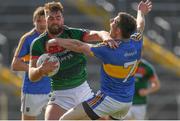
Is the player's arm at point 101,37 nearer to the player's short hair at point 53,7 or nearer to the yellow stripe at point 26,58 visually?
the player's short hair at point 53,7

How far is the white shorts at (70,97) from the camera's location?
9.69m

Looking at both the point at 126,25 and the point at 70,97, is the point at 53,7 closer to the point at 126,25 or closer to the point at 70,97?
the point at 126,25

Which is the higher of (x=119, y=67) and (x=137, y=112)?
(x=119, y=67)

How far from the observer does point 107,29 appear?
1912cm

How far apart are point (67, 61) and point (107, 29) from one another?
9.65m

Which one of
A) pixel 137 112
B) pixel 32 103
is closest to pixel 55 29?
pixel 32 103

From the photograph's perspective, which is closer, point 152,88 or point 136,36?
point 136,36

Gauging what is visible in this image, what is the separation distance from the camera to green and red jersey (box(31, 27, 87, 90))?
9.43m

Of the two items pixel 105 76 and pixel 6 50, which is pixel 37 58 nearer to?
pixel 105 76

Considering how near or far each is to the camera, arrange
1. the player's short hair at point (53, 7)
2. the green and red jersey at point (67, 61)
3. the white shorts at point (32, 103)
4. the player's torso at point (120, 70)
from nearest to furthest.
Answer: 1. the player's torso at point (120, 70)
2. the player's short hair at point (53, 7)
3. the green and red jersey at point (67, 61)
4. the white shorts at point (32, 103)

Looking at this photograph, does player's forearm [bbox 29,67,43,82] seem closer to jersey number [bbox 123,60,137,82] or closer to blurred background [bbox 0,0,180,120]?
jersey number [bbox 123,60,137,82]

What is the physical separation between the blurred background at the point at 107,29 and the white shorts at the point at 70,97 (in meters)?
8.96

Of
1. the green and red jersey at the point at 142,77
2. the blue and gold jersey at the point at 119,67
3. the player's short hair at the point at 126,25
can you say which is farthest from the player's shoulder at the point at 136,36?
the green and red jersey at the point at 142,77

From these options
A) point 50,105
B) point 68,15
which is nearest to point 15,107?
point 68,15
